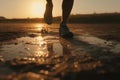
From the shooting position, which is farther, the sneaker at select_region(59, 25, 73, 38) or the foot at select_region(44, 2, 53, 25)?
the foot at select_region(44, 2, 53, 25)

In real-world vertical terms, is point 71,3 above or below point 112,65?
above

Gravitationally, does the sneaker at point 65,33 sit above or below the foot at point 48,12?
below

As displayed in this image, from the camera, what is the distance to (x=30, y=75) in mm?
2734

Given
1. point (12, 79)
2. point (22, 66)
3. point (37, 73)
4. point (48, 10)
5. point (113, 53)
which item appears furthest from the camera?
point (48, 10)

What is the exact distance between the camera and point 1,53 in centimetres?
416

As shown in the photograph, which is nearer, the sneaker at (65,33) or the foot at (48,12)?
the sneaker at (65,33)

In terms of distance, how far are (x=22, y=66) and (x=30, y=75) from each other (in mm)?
437

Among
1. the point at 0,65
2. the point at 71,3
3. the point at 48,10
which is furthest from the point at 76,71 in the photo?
the point at 48,10

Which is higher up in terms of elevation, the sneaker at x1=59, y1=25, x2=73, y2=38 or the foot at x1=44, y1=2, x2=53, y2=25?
the foot at x1=44, y1=2, x2=53, y2=25

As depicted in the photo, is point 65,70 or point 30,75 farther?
point 65,70

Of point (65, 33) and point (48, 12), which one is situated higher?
point (48, 12)

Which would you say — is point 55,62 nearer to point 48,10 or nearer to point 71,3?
point 71,3

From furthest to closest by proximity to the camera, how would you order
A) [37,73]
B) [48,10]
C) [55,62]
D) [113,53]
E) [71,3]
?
[48,10] → [71,3] → [113,53] → [55,62] → [37,73]

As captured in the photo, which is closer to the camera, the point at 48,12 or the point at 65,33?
the point at 65,33
